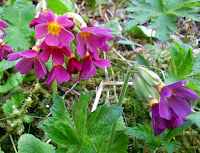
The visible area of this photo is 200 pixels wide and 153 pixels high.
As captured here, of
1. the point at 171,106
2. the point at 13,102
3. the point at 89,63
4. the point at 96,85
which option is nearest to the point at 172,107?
the point at 171,106

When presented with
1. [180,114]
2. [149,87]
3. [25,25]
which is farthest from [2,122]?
[180,114]

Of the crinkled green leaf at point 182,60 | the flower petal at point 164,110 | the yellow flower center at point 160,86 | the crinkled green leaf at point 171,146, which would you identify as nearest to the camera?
the flower petal at point 164,110

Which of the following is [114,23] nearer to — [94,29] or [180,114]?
[94,29]

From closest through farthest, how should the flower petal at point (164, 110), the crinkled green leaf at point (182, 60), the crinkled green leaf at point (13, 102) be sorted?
1. the flower petal at point (164, 110)
2. the crinkled green leaf at point (182, 60)
3. the crinkled green leaf at point (13, 102)

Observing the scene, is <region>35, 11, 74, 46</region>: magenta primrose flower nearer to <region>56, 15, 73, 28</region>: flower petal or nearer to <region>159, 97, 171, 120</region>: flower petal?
<region>56, 15, 73, 28</region>: flower petal

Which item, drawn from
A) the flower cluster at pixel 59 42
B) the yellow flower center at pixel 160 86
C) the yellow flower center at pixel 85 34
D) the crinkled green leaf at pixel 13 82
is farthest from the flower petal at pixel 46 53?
the crinkled green leaf at pixel 13 82

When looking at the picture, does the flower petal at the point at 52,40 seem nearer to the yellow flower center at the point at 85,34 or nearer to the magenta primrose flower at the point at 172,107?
the yellow flower center at the point at 85,34
